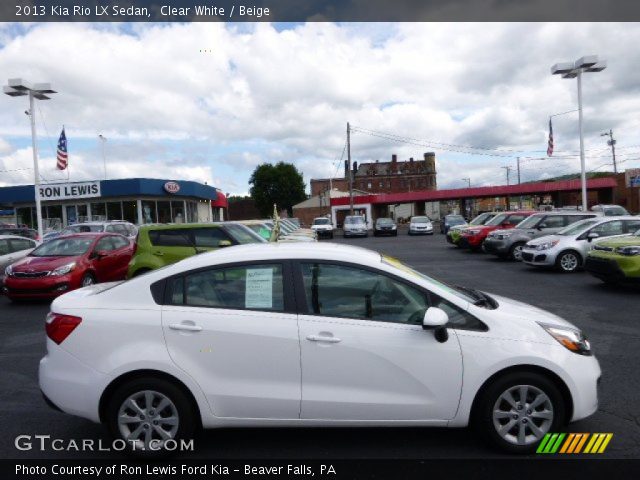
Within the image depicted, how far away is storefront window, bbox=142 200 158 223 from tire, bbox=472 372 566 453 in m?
35.0

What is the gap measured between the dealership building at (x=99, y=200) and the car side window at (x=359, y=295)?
1282 inches

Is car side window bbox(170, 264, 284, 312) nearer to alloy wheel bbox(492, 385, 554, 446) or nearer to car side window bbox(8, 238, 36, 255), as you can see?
alloy wheel bbox(492, 385, 554, 446)

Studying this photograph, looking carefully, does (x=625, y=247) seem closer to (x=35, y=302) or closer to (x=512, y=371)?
(x=512, y=371)

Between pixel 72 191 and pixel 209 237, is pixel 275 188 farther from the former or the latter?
pixel 209 237

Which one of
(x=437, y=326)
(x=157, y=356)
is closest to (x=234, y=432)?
(x=157, y=356)

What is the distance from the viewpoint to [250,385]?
3820mm

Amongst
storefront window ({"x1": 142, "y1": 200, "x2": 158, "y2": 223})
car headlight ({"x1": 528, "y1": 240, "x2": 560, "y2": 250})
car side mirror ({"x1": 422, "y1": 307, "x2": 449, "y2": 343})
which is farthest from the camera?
storefront window ({"x1": 142, "y1": 200, "x2": 158, "y2": 223})

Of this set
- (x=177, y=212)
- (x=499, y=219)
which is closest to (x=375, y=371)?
(x=499, y=219)

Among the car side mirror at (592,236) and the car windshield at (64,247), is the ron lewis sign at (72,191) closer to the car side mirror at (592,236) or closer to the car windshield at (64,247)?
the car windshield at (64,247)

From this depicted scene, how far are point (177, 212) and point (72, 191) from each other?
309 inches

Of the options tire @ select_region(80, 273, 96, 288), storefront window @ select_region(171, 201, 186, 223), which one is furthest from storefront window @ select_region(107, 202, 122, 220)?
tire @ select_region(80, 273, 96, 288)

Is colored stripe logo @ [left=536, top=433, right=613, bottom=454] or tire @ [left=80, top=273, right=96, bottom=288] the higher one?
tire @ [left=80, top=273, right=96, bottom=288]

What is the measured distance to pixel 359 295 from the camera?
3.98 metres

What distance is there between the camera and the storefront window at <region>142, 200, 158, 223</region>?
119 ft
